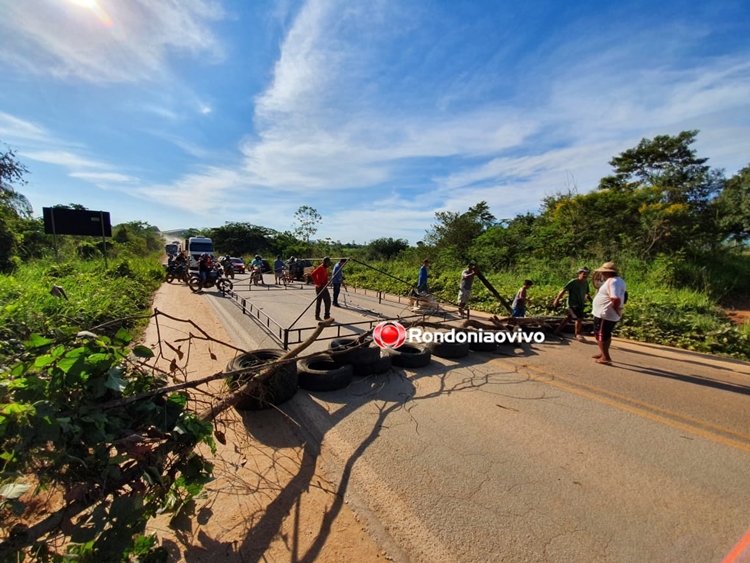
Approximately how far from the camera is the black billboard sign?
15.4m

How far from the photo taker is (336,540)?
2307mm

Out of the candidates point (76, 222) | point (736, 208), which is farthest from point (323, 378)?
point (736, 208)

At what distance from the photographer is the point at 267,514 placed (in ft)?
8.39

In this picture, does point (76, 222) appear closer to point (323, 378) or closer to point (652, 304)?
point (323, 378)

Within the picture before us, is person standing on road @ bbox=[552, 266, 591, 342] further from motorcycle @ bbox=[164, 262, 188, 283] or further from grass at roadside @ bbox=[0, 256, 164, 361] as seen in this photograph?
motorcycle @ bbox=[164, 262, 188, 283]

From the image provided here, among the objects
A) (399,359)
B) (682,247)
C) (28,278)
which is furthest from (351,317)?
(682,247)

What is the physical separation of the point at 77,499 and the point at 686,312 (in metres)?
12.6

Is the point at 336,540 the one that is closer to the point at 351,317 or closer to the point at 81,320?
the point at 81,320

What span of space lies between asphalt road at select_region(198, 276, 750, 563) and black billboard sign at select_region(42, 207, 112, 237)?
719 inches

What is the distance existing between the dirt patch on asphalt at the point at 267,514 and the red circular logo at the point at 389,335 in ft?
8.06

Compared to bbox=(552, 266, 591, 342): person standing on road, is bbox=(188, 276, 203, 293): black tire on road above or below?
below

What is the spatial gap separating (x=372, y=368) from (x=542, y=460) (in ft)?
8.96

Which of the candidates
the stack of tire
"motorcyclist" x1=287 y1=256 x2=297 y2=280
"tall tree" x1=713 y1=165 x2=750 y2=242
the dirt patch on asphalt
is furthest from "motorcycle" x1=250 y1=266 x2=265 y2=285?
"tall tree" x1=713 y1=165 x2=750 y2=242

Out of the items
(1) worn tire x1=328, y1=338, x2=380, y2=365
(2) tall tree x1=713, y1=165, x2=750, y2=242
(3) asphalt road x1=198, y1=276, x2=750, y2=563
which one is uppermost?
(2) tall tree x1=713, y1=165, x2=750, y2=242
